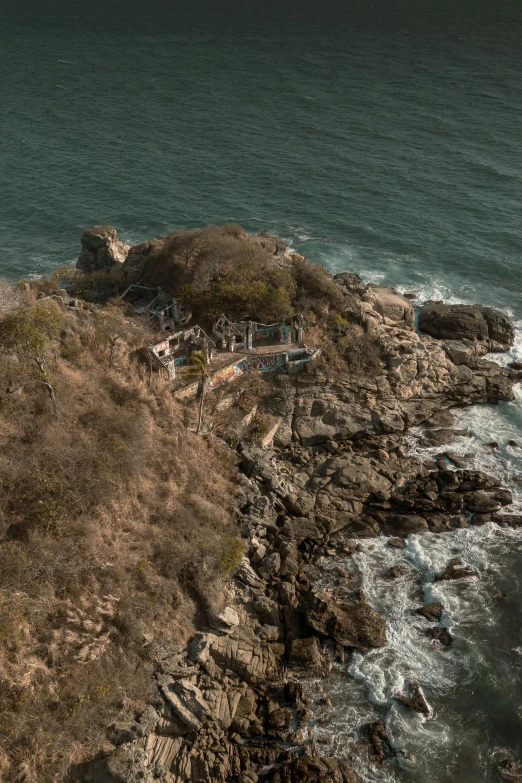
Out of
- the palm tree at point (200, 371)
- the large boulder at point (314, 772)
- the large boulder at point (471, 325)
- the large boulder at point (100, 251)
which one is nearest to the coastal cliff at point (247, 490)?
Result: the large boulder at point (314, 772)

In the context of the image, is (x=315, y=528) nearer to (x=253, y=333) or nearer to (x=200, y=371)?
(x=200, y=371)

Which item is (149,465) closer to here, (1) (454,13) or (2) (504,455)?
(2) (504,455)

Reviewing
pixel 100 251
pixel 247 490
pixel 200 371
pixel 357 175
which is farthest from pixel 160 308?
pixel 357 175

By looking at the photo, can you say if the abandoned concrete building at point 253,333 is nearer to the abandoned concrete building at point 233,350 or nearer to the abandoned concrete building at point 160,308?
the abandoned concrete building at point 233,350

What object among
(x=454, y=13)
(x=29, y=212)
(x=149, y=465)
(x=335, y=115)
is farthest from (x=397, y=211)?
(x=454, y=13)

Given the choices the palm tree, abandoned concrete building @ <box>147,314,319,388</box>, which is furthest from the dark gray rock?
abandoned concrete building @ <box>147,314,319,388</box>

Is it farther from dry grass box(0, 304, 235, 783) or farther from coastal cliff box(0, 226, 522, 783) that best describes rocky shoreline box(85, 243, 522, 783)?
dry grass box(0, 304, 235, 783)
